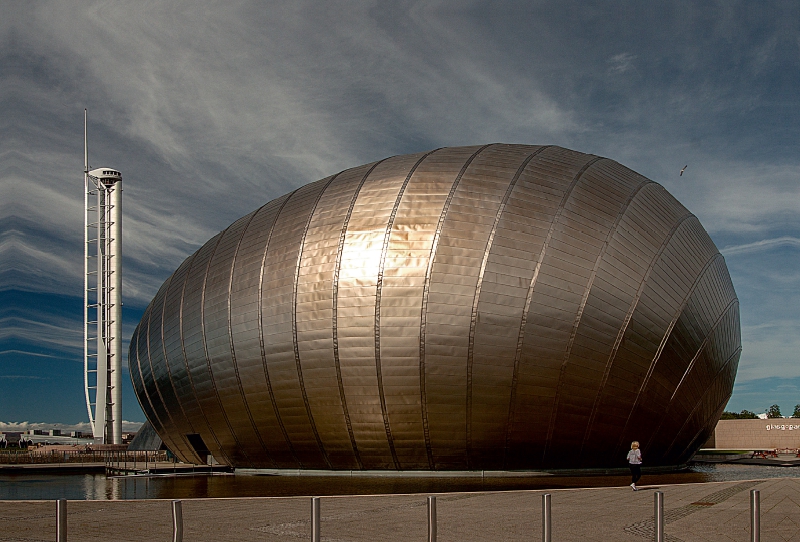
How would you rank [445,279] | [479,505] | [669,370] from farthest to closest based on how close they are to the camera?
[669,370], [445,279], [479,505]

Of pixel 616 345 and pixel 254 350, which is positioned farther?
pixel 254 350

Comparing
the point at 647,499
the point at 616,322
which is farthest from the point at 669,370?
the point at 647,499

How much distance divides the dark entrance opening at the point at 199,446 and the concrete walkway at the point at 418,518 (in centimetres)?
1729

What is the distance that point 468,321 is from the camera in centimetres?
2597

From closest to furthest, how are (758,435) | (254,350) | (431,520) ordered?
(431,520) < (254,350) < (758,435)

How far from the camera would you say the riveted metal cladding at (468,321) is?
85.8ft

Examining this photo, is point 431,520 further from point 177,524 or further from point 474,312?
point 474,312

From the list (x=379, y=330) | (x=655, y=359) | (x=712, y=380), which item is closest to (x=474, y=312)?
(x=379, y=330)

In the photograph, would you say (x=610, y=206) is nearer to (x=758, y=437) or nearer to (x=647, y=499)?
(x=647, y=499)

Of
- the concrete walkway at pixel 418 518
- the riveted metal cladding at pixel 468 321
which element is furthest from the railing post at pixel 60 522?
the riveted metal cladding at pixel 468 321

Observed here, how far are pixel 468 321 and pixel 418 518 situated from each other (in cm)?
1243

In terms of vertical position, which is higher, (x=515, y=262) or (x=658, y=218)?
(x=658, y=218)

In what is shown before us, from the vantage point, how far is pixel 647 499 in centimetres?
1759

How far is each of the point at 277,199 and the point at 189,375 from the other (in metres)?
8.53
